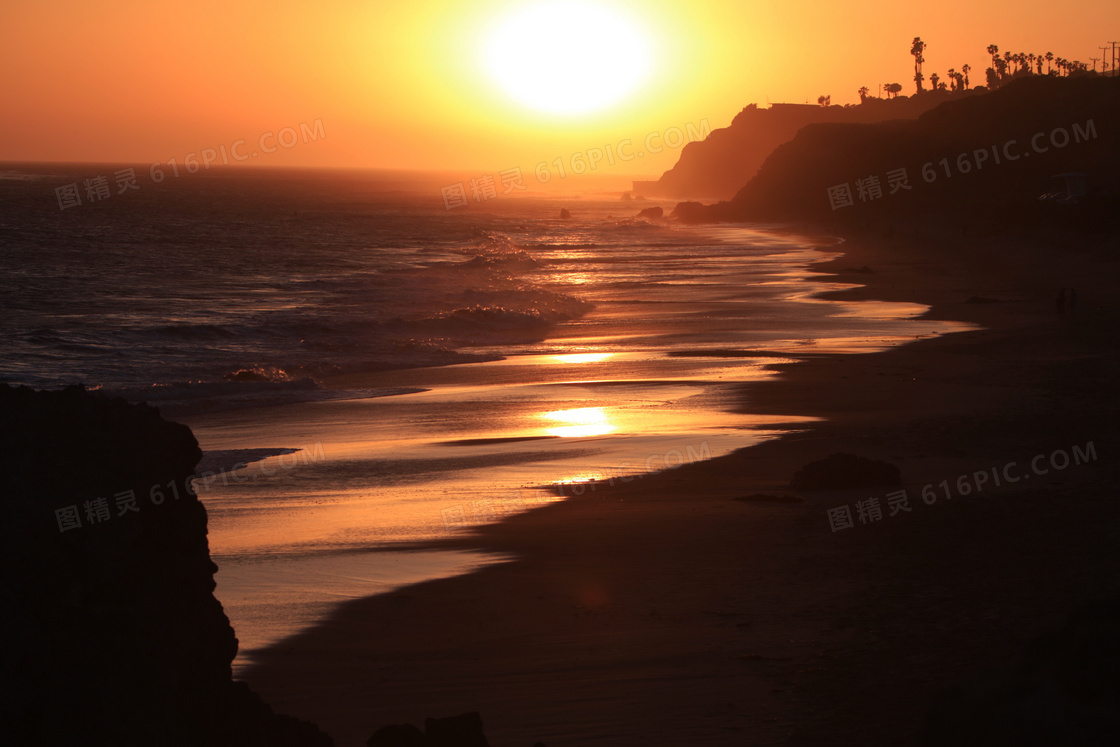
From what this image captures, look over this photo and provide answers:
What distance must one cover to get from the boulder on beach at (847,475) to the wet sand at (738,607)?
0.73 feet

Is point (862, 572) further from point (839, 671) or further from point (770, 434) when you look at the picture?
point (770, 434)

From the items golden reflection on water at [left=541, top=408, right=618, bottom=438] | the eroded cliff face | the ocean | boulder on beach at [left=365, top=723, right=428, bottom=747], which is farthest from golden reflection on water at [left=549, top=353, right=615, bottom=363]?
the eroded cliff face

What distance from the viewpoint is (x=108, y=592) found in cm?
397

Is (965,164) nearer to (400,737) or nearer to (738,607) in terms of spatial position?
(738,607)

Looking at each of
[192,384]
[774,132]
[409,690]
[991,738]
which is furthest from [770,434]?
[774,132]

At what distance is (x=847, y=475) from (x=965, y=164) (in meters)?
80.3

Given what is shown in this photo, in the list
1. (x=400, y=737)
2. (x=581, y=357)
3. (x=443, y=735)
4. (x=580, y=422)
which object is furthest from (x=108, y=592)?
(x=581, y=357)

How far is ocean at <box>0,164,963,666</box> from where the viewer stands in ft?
33.5

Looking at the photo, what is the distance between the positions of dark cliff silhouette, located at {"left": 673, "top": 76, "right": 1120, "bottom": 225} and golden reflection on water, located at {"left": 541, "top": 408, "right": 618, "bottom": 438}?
148 feet

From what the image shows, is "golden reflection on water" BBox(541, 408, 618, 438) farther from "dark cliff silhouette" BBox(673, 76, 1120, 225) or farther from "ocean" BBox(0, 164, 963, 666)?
"dark cliff silhouette" BBox(673, 76, 1120, 225)

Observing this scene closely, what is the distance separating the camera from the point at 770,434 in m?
14.2

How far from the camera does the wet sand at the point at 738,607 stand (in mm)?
5898

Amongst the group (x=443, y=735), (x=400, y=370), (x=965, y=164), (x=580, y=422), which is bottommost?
(x=443, y=735)

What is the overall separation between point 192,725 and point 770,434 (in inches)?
445
